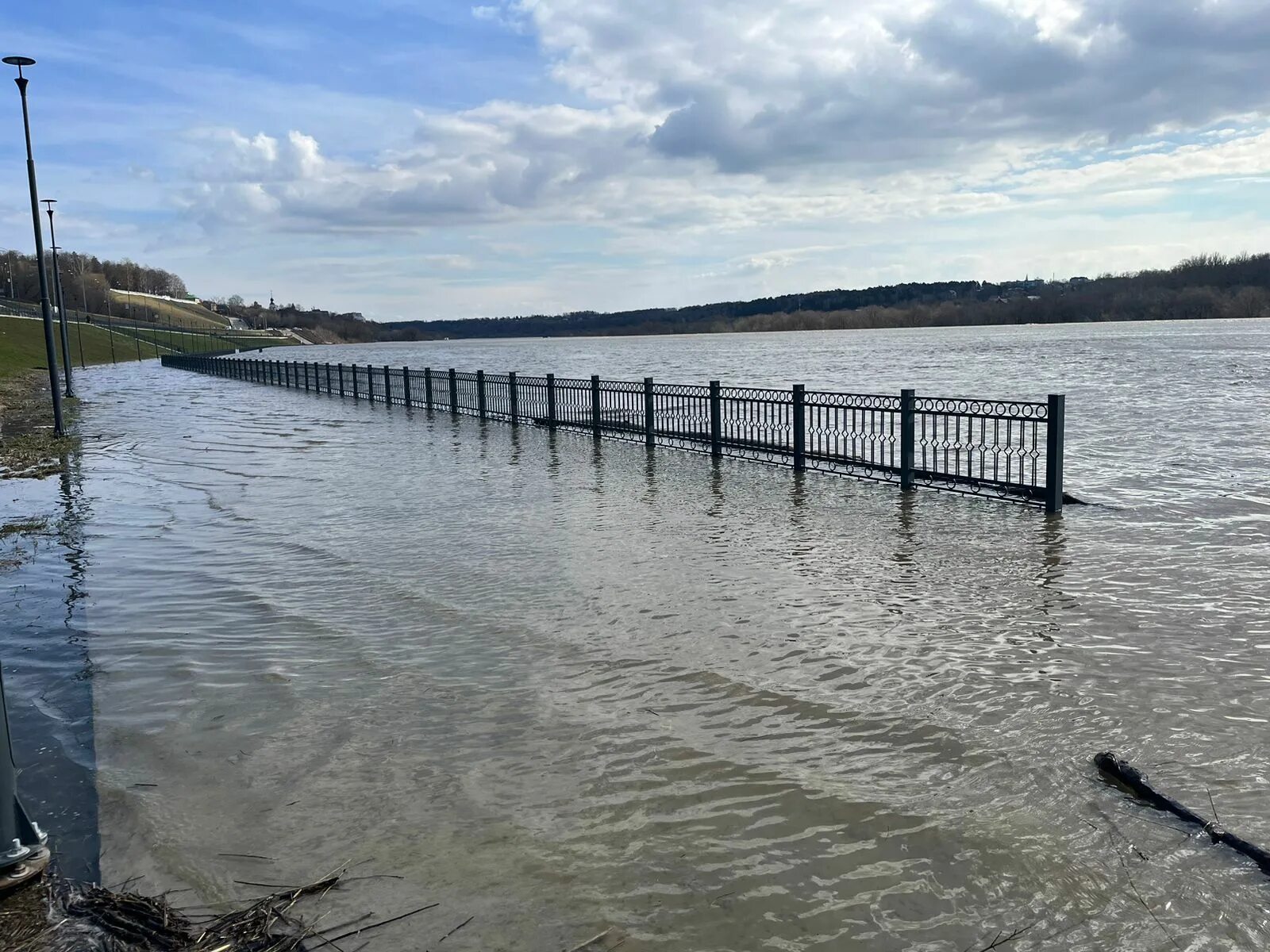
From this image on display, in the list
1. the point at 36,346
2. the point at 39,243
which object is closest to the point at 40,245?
the point at 39,243

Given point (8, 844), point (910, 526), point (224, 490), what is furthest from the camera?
point (224, 490)

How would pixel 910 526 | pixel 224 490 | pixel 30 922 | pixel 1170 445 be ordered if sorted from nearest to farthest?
pixel 30 922 < pixel 910 526 < pixel 224 490 < pixel 1170 445

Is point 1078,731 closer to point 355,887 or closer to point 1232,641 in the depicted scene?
point 1232,641

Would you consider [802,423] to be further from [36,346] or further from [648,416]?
[36,346]

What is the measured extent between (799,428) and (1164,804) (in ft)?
38.1

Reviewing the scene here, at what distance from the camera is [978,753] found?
5.13 m

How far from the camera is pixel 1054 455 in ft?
38.6

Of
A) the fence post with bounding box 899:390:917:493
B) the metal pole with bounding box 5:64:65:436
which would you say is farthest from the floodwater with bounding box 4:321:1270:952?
the metal pole with bounding box 5:64:65:436

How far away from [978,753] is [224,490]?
13.2 metres

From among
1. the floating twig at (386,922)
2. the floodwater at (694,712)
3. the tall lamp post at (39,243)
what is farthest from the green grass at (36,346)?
the floating twig at (386,922)

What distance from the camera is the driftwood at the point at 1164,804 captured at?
4.07m

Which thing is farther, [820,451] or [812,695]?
[820,451]

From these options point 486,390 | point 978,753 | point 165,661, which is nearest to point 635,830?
point 978,753

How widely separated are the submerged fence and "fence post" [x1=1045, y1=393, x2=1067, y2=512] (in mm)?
13
